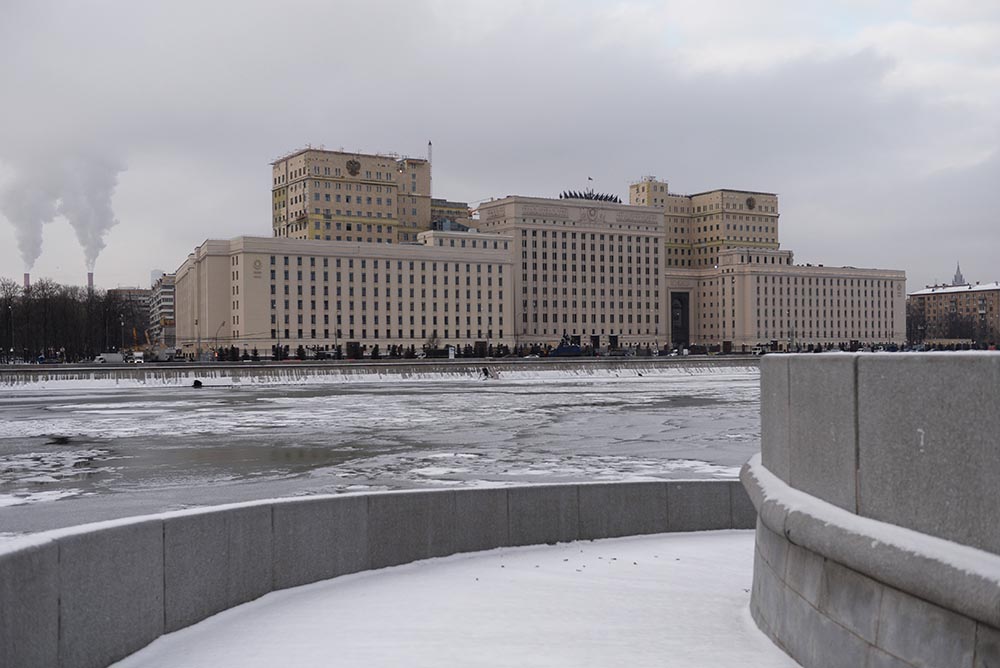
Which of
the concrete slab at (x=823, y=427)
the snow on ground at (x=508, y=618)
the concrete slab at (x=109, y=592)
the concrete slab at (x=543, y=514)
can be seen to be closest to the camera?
the concrete slab at (x=823, y=427)

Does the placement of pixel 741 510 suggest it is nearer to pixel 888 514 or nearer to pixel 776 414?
pixel 776 414

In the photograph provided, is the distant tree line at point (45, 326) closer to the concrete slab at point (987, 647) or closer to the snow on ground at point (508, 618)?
the snow on ground at point (508, 618)

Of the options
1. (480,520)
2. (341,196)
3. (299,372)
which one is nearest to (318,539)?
(480,520)

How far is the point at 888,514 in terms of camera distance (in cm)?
622

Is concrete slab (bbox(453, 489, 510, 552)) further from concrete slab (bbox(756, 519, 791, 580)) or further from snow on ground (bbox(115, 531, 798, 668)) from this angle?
concrete slab (bbox(756, 519, 791, 580))

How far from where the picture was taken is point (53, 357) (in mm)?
141250

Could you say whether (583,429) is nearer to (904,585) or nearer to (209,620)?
(209,620)

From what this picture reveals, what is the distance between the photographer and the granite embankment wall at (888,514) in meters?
5.31

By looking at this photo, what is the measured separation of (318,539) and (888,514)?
20.3 ft

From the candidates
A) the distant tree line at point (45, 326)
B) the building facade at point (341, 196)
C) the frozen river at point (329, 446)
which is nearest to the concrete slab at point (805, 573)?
the frozen river at point (329, 446)

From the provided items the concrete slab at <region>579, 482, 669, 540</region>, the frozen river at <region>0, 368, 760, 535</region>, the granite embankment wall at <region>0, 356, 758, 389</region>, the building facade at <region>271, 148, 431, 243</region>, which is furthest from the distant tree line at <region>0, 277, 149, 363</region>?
the concrete slab at <region>579, 482, 669, 540</region>

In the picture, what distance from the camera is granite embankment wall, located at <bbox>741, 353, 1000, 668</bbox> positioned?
17.4 ft

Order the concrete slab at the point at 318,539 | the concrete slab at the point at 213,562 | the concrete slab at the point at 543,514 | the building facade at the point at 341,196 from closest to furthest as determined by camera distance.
Answer: the concrete slab at the point at 213,562 → the concrete slab at the point at 318,539 → the concrete slab at the point at 543,514 → the building facade at the point at 341,196

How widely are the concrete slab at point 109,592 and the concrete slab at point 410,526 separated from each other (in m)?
3.26
